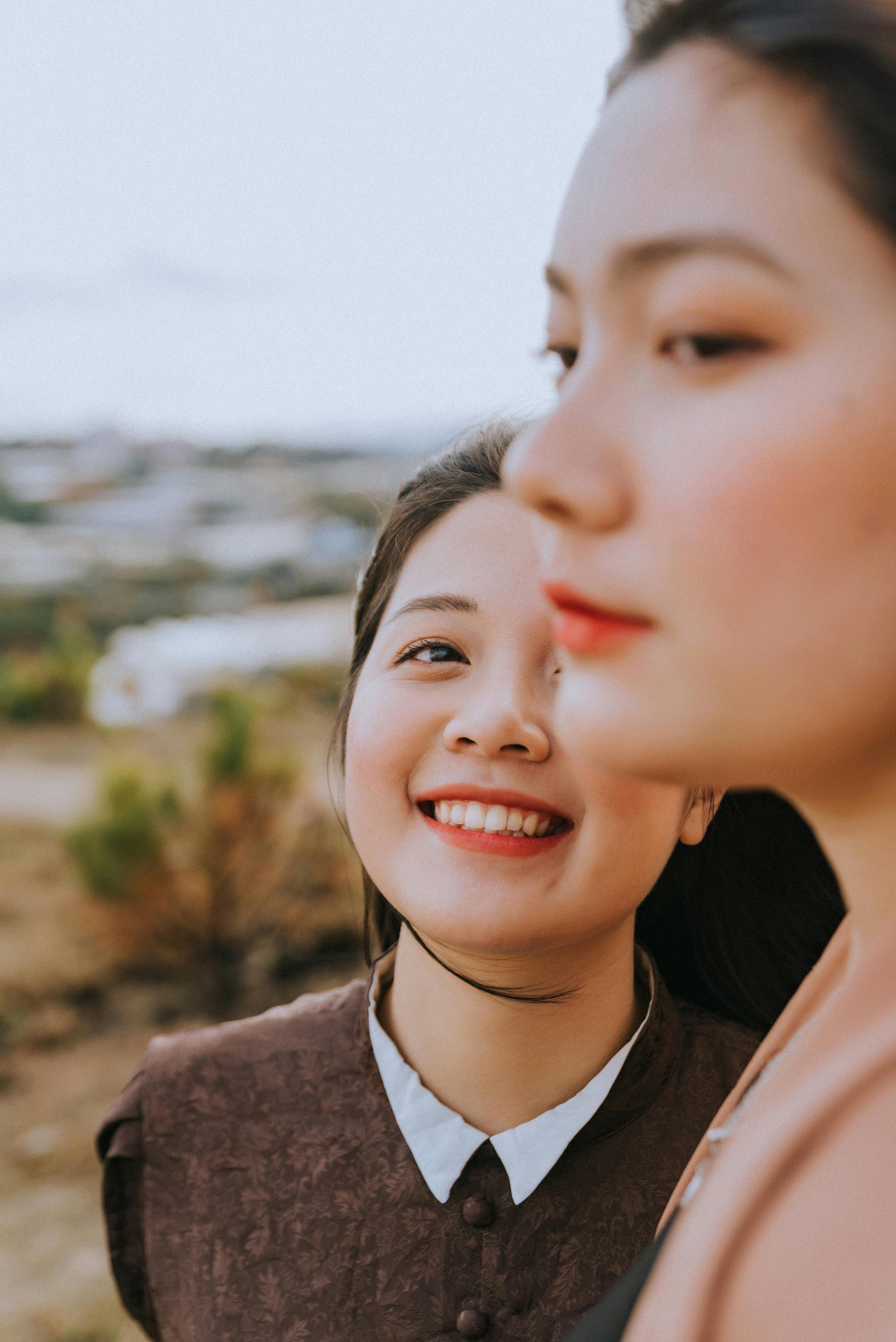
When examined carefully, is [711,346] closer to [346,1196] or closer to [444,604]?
[444,604]

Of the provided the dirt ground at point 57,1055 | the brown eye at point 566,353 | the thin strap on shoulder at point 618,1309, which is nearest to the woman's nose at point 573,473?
the brown eye at point 566,353

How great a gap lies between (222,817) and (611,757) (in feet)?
11.7

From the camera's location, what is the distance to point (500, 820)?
3.33 ft

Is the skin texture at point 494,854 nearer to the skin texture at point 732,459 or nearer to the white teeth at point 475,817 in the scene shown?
the white teeth at point 475,817

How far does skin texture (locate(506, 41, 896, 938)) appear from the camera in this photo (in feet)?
1.59

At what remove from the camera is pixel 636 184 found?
0.55 meters

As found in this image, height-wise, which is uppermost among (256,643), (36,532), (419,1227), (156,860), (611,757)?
(611,757)

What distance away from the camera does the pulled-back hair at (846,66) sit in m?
0.50

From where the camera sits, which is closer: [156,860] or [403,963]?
[403,963]

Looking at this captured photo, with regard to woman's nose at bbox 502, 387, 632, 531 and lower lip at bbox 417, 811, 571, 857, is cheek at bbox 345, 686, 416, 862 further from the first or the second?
woman's nose at bbox 502, 387, 632, 531

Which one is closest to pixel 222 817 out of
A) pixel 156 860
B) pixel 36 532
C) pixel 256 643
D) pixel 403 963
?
pixel 156 860

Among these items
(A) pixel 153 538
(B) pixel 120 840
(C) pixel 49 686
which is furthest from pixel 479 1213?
(A) pixel 153 538

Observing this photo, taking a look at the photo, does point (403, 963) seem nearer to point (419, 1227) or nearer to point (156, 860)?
point (419, 1227)

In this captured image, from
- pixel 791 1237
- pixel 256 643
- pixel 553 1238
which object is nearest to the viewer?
pixel 791 1237
